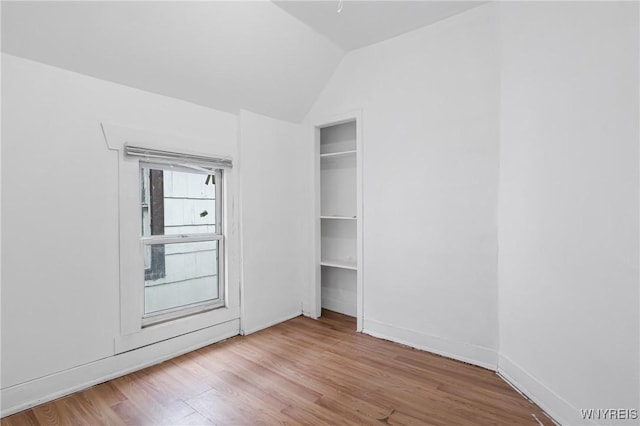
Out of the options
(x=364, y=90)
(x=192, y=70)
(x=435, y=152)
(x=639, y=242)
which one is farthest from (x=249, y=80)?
(x=639, y=242)

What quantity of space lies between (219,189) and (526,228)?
8.50 ft

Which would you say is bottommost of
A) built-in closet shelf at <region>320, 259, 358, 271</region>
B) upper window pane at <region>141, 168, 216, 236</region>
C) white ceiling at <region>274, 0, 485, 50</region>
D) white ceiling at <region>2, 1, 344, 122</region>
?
built-in closet shelf at <region>320, 259, 358, 271</region>

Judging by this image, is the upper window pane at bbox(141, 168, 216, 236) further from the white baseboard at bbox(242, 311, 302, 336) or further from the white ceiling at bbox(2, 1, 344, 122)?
the white baseboard at bbox(242, 311, 302, 336)

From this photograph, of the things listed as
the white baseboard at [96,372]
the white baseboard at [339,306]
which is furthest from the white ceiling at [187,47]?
the white baseboard at [339,306]

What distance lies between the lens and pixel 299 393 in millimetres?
2047

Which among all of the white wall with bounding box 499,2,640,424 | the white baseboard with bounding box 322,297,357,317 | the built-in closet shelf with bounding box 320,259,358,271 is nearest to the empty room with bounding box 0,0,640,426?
the white wall with bounding box 499,2,640,424

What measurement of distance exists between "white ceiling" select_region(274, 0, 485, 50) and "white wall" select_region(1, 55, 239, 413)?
1.54m

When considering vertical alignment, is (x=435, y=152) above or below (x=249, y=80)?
below

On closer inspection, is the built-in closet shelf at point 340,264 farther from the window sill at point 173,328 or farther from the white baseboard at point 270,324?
the window sill at point 173,328

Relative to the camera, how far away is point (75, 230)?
206 centimetres

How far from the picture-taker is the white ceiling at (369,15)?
7.97ft

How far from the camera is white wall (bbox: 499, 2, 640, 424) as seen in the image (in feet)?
4.63

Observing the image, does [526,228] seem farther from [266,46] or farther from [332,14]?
[266,46]

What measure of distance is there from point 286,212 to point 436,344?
2006mm
